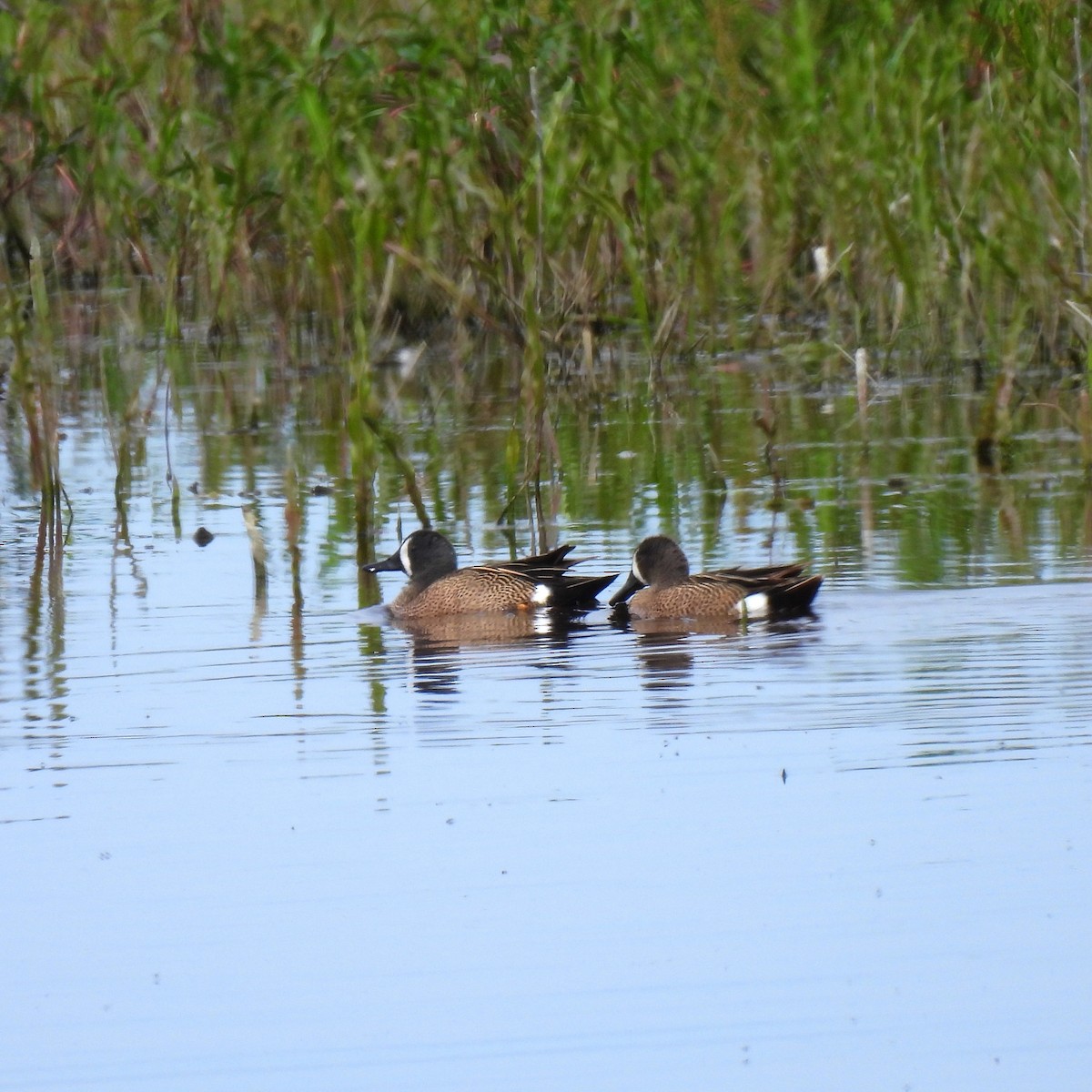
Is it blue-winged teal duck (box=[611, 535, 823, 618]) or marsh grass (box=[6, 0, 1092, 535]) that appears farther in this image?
marsh grass (box=[6, 0, 1092, 535])

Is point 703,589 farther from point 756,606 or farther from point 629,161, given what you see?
point 629,161

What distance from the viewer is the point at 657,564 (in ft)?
→ 26.2

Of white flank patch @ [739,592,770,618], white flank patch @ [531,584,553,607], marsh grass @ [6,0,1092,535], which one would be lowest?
white flank patch @ [739,592,770,618]

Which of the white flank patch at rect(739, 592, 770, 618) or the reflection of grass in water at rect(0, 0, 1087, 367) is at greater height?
the reflection of grass in water at rect(0, 0, 1087, 367)

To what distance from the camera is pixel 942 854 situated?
182 inches

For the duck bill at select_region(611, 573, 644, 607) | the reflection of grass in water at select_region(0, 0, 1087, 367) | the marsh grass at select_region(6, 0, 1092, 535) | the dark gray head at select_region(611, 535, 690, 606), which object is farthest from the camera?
the reflection of grass in water at select_region(0, 0, 1087, 367)

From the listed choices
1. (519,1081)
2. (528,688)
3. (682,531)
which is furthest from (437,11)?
(519,1081)

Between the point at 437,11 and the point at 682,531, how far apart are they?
14.8 feet

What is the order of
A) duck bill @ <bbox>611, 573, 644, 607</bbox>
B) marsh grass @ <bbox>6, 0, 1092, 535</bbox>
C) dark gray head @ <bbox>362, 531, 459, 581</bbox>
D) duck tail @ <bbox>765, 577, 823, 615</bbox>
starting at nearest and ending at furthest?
duck tail @ <bbox>765, 577, 823, 615</bbox> < duck bill @ <bbox>611, 573, 644, 607</bbox> < dark gray head @ <bbox>362, 531, 459, 581</bbox> < marsh grass @ <bbox>6, 0, 1092, 535</bbox>

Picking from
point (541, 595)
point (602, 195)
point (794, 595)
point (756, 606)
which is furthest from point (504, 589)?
point (602, 195)

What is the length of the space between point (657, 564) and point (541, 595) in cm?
45

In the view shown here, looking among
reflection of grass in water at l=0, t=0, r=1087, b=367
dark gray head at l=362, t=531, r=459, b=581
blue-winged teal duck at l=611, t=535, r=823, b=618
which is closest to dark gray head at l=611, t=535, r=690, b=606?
blue-winged teal duck at l=611, t=535, r=823, b=618

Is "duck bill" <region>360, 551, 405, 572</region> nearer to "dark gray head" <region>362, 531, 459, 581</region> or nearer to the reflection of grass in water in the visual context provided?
"dark gray head" <region>362, 531, 459, 581</region>

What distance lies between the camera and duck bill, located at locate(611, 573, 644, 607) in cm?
807
